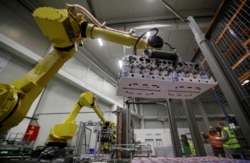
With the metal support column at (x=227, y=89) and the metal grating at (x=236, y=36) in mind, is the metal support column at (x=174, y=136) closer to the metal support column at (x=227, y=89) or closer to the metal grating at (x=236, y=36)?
the metal grating at (x=236, y=36)

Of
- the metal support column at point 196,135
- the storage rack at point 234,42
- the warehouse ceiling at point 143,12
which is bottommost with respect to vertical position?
the metal support column at point 196,135

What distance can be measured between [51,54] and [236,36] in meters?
2.68

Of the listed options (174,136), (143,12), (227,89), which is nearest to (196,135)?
(174,136)

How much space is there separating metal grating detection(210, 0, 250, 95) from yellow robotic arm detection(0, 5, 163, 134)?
149 centimetres

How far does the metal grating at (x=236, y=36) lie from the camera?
1886 millimetres

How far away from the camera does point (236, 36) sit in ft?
6.69

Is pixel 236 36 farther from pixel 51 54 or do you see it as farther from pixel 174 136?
pixel 51 54

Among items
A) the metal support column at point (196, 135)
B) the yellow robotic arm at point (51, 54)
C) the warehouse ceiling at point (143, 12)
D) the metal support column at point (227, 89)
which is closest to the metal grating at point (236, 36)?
the metal support column at point (227, 89)

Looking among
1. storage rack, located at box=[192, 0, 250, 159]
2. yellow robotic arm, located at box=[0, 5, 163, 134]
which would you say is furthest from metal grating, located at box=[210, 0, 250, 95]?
yellow robotic arm, located at box=[0, 5, 163, 134]

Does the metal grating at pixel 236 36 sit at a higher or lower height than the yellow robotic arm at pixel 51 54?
higher

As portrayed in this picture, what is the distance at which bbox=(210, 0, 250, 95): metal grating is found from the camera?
6.19 feet

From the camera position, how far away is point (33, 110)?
11.5ft

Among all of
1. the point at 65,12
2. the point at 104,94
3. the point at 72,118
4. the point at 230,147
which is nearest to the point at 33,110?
the point at 72,118

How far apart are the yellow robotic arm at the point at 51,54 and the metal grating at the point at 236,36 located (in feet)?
4.90
